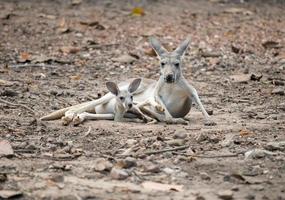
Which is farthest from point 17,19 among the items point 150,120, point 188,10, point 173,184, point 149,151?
point 173,184

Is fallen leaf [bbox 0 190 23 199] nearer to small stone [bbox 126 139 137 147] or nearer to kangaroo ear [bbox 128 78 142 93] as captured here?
small stone [bbox 126 139 137 147]

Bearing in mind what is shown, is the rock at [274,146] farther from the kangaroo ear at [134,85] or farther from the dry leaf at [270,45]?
the dry leaf at [270,45]

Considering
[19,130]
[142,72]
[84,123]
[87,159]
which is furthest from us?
[142,72]

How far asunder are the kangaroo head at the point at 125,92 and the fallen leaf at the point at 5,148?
200 cm

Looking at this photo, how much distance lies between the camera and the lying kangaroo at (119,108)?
339 inches

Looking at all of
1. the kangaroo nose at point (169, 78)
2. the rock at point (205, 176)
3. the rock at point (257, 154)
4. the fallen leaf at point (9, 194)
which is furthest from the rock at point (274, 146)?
the fallen leaf at point (9, 194)

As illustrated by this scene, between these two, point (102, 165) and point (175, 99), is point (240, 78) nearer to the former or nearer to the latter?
point (175, 99)

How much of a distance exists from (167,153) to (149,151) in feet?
0.50

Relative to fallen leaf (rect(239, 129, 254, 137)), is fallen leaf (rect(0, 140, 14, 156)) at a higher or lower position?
lower

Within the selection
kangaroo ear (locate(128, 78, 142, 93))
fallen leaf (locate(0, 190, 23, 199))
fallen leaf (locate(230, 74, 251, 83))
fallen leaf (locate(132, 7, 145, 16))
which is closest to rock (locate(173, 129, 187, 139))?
kangaroo ear (locate(128, 78, 142, 93))

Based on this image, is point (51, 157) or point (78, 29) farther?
point (78, 29)

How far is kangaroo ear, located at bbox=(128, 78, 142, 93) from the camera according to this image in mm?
8844

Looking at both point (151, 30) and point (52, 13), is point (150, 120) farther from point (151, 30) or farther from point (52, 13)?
point (52, 13)

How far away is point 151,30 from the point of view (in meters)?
13.7
